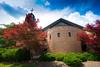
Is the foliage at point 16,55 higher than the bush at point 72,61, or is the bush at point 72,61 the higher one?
the foliage at point 16,55

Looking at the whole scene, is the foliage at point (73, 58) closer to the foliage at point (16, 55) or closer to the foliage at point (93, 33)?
the foliage at point (93, 33)

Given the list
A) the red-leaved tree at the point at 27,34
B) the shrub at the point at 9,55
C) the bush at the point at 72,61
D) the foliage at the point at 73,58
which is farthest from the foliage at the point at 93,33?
the shrub at the point at 9,55

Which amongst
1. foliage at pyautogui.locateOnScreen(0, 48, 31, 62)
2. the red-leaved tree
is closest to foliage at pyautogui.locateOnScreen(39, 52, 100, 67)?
foliage at pyautogui.locateOnScreen(0, 48, 31, 62)

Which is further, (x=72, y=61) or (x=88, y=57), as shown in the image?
(x=88, y=57)

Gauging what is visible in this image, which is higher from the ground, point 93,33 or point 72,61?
point 93,33

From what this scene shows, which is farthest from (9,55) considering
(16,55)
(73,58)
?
(73,58)

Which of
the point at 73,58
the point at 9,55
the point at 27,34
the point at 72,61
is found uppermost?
the point at 27,34

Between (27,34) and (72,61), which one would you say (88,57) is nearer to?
(72,61)

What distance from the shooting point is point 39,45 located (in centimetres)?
3481

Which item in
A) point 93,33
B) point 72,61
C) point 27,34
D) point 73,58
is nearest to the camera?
point 72,61

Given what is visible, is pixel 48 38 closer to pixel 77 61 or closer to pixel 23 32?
pixel 23 32

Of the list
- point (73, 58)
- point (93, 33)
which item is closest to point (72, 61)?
point (73, 58)

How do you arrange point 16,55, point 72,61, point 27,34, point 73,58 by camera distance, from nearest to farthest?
point 72,61, point 73,58, point 27,34, point 16,55

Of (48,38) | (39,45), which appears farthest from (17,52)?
(48,38)
